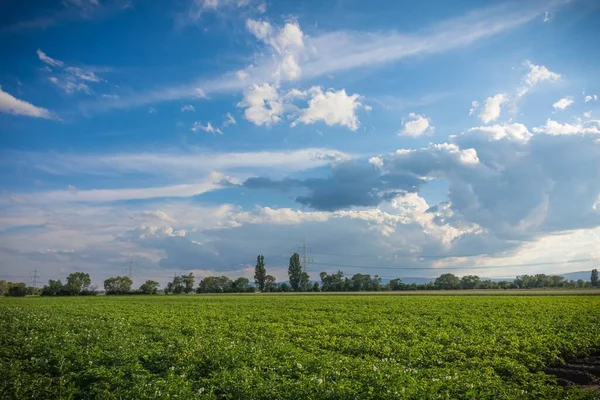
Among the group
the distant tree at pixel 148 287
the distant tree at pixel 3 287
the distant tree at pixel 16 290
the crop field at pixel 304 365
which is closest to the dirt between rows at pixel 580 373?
the crop field at pixel 304 365

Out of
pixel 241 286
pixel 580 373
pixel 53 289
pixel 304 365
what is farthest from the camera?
pixel 241 286

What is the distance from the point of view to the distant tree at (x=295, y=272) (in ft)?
524

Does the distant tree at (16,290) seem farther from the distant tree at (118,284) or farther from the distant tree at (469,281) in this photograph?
the distant tree at (469,281)

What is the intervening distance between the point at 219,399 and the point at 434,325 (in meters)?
18.4

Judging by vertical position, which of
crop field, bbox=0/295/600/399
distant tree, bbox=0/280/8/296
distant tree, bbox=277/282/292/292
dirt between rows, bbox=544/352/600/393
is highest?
crop field, bbox=0/295/600/399

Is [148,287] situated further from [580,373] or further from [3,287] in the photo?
[580,373]

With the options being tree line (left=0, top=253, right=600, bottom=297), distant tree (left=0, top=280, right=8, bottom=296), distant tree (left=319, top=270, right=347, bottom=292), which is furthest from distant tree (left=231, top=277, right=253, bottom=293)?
distant tree (left=0, top=280, right=8, bottom=296)

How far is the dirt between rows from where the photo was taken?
14266 mm

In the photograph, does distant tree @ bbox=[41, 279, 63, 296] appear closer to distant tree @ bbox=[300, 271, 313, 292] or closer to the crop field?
distant tree @ bbox=[300, 271, 313, 292]

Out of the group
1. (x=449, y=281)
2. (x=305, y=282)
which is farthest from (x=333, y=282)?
(x=449, y=281)

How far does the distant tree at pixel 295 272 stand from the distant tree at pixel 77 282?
88.5 m

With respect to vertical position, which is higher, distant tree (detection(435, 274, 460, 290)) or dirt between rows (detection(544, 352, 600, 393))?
dirt between rows (detection(544, 352, 600, 393))

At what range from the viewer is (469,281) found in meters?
172

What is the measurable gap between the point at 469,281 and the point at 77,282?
580 ft
